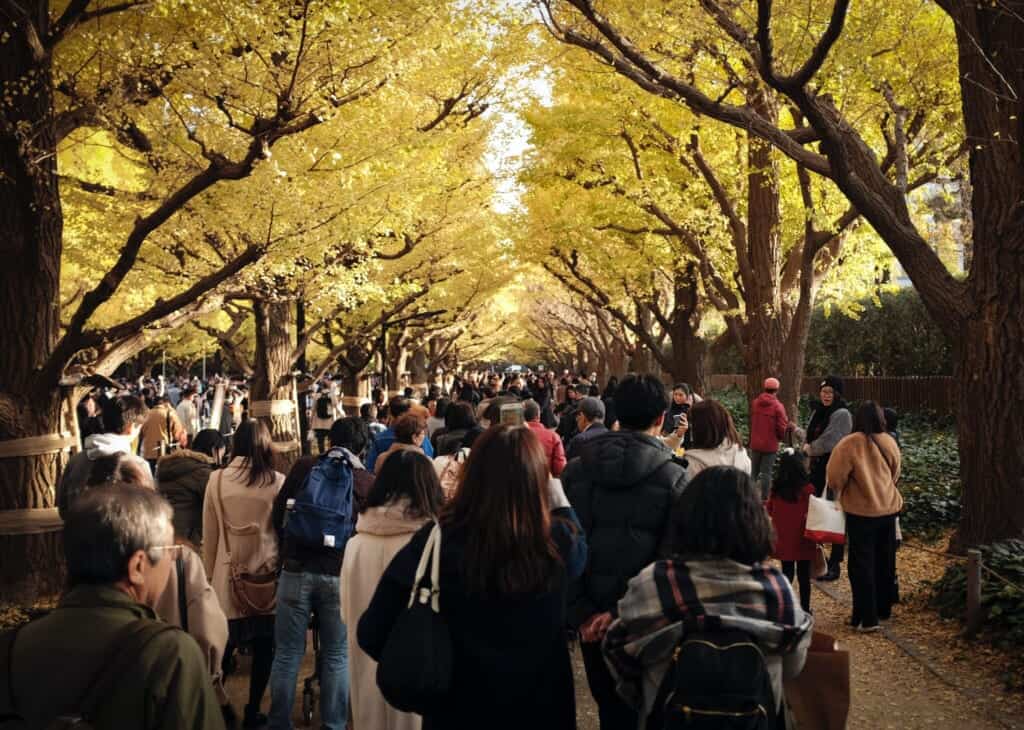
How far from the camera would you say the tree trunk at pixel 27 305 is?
27.0 feet

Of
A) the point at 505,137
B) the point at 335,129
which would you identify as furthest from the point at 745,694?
the point at 505,137

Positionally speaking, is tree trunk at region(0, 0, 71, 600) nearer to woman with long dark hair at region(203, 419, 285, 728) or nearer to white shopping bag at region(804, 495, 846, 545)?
woman with long dark hair at region(203, 419, 285, 728)

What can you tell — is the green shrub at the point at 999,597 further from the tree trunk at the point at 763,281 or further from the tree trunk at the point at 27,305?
the tree trunk at the point at 27,305

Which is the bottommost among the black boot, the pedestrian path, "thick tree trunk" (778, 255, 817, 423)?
the pedestrian path

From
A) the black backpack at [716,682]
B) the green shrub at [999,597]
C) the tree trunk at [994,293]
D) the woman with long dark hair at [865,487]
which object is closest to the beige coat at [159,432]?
the woman with long dark hair at [865,487]

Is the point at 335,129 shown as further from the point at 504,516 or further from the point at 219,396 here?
the point at 504,516

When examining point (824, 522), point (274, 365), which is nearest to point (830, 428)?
point (824, 522)

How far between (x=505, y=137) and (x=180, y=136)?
25.1 ft

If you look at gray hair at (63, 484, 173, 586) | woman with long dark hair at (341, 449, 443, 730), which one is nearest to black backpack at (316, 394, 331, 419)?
woman with long dark hair at (341, 449, 443, 730)

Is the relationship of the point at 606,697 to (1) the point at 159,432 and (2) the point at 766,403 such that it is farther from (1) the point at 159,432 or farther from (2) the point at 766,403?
(1) the point at 159,432

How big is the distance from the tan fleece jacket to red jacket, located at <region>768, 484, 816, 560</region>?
0.29m

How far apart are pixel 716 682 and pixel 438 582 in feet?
2.68

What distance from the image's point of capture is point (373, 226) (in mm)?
12438

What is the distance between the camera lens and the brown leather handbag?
16.9 feet
